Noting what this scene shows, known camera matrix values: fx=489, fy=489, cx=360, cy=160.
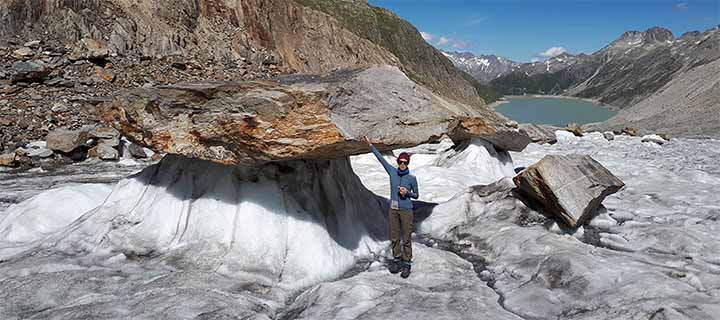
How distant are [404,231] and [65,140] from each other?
15492mm

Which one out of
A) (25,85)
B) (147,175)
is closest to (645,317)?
(147,175)

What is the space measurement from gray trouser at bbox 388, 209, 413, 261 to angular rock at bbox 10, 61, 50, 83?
75.6 feet

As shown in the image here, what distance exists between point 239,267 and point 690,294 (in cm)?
680

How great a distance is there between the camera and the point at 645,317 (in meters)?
6.19

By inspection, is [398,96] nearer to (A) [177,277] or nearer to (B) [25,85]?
(A) [177,277]

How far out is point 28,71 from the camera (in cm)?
2398

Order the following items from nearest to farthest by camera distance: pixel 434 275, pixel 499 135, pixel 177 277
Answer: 1. pixel 177 277
2. pixel 434 275
3. pixel 499 135

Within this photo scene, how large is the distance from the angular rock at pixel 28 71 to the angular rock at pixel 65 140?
6.89m

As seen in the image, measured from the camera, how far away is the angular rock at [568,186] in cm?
1048

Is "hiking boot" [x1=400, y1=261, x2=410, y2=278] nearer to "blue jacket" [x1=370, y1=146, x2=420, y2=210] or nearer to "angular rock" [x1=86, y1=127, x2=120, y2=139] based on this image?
"blue jacket" [x1=370, y1=146, x2=420, y2=210]

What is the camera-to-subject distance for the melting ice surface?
22.7 feet

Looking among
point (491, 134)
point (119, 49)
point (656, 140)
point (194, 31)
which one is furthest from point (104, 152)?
point (656, 140)

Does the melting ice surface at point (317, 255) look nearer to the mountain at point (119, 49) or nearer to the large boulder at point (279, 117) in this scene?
the large boulder at point (279, 117)

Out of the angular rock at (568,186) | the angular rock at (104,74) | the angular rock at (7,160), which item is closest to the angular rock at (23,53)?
the angular rock at (104,74)
